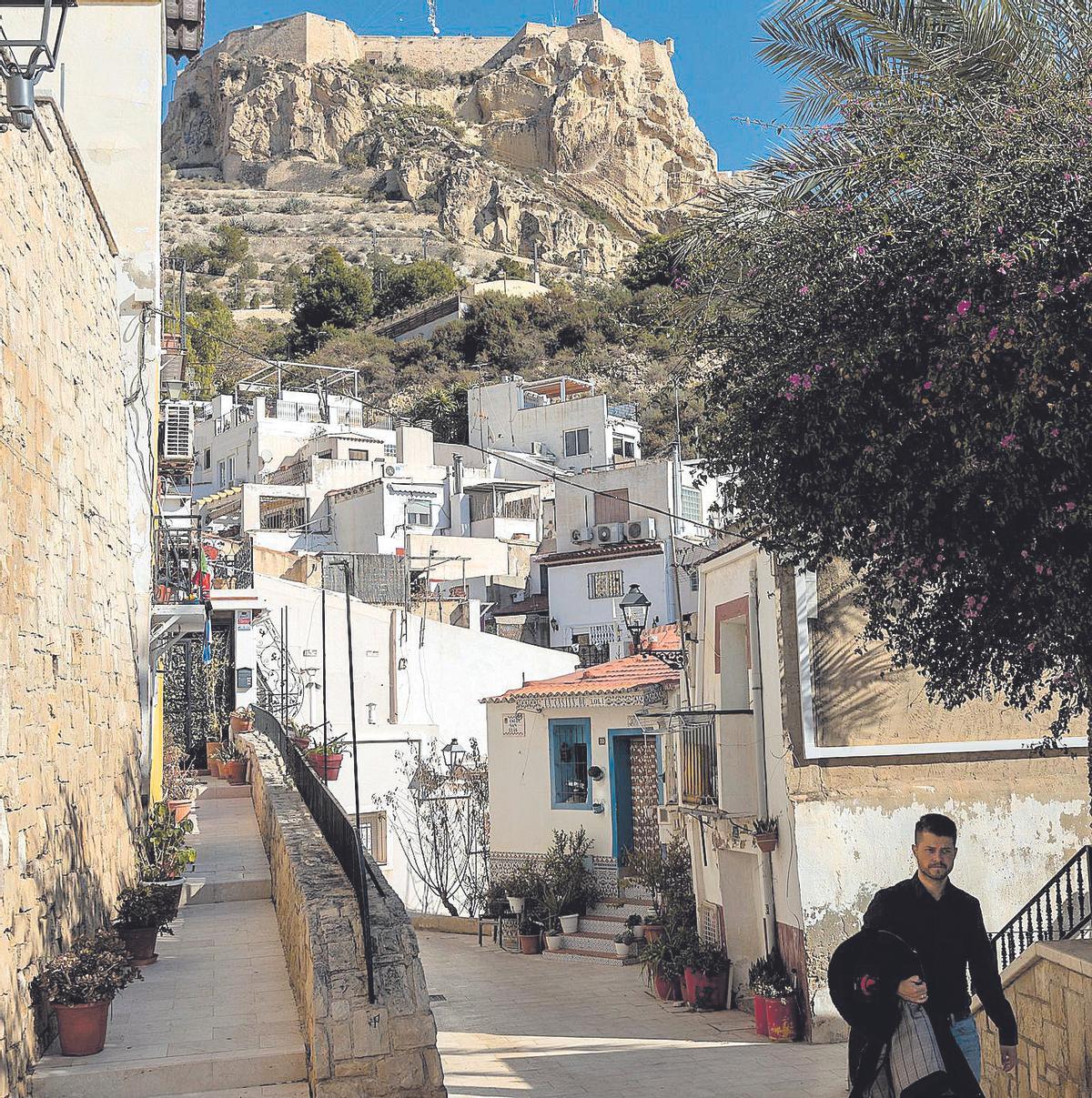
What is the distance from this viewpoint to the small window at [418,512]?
1914 inches

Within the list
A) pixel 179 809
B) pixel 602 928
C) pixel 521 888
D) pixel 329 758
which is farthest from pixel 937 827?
pixel 521 888

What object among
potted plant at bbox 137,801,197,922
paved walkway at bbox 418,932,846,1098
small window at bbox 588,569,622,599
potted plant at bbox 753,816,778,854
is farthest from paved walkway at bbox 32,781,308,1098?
small window at bbox 588,569,622,599

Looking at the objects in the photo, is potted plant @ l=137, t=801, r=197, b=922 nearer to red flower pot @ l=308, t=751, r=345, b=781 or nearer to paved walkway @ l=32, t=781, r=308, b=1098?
paved walkway @ l=32, t=781, r=308, b=1098

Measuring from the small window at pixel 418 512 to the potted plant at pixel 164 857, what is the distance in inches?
1334

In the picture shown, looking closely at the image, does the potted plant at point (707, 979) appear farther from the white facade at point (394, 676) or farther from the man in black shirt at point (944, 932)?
the man in black shirt at point (944, 932)

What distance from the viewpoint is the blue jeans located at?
567 cm

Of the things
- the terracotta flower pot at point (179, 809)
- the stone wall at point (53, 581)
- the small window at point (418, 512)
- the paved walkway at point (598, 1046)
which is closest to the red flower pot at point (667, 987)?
the paved walkway at point (598, 1046)

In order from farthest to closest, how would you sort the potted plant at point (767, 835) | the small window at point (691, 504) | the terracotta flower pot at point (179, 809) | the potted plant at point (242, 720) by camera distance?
the small window at point (691, 504), the potted plant at point (242, 720), the terracotta flower pot at point (179, 809), the potted plant at point (767, 835)

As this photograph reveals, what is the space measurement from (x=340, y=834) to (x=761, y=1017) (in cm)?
781

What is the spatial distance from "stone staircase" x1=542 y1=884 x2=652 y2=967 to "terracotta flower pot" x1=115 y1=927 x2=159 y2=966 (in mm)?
12297

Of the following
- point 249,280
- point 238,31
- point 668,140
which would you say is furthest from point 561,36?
point 249,280

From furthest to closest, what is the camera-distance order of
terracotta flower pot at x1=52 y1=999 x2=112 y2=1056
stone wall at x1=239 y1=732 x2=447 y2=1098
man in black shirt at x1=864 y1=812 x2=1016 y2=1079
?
terracotta flower pot at x1=52 y1=999 x2=112 y2=1056 < stone wall at x1=239 y1=732 x2=447 y2=1098 < man in black shirt at x1=864 y1=812 x2=1016 y2=1079

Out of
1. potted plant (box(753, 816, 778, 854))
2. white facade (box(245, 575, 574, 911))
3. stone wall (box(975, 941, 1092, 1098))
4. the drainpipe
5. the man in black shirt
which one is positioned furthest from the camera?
white facade (box(245, 575, 574, 911))

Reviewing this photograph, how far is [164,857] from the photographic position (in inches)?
497
